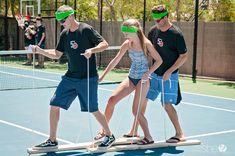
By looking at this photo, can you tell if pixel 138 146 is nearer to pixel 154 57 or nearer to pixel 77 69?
pixel 154 57

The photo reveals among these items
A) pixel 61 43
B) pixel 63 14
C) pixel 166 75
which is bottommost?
pixel 166 75

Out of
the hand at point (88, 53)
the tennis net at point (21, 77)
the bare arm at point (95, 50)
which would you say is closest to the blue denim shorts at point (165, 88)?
the bare arm at point (95, 50)

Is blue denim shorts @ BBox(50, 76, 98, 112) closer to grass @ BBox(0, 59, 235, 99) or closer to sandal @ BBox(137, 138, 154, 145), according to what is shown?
sandal @ BBox(137, 138, 154, 145)

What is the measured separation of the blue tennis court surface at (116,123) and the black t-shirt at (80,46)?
117 cm

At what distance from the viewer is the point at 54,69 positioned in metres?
20.1

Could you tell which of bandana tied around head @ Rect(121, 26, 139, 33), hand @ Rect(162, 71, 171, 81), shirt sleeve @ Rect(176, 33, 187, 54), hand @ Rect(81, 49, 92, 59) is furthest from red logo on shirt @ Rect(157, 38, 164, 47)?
hand @ Rect(81, 49, 92, 59)

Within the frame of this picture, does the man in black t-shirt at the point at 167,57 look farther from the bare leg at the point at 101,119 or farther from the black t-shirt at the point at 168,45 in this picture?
the bare leg at the point at 101,119

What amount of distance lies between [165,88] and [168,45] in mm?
658

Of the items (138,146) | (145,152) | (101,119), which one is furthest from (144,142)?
(101,119)

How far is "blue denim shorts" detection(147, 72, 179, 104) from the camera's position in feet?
24.9

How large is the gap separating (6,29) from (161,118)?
17.4m

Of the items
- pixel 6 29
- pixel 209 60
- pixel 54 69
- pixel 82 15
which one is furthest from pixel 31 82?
pixel 82 15

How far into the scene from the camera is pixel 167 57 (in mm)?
7547

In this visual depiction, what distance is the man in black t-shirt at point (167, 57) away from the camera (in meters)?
7.41
